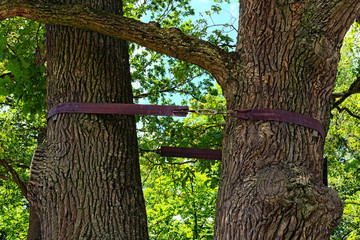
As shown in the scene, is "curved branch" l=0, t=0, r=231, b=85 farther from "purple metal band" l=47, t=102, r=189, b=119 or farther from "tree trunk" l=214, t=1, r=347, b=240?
"purple metal band" l=47, t=102, r=189, b=119

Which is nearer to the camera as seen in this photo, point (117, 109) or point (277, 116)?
point (277, 116)

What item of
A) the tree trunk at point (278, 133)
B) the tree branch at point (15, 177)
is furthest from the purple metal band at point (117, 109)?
the tree branch at point (15, 177)

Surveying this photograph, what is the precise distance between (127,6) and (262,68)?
886cm

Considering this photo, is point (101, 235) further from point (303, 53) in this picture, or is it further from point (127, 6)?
point (127, 6)

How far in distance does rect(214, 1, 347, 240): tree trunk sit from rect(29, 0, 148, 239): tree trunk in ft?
3.41

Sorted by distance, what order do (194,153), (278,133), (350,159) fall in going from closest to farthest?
(278,133) → (194,153) → (350,159)

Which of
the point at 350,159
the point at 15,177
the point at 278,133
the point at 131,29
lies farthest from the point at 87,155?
the point at 350,159

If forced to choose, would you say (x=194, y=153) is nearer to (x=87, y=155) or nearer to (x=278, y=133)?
(x=87, y=155)

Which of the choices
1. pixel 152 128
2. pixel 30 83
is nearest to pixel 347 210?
pixel 152 128

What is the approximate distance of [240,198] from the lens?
10.0 ft

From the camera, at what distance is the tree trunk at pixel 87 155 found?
12.1ft

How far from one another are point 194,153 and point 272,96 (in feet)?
4.21

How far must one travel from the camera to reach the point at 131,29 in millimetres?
3783

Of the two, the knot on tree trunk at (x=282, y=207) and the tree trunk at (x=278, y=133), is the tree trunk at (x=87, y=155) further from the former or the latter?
the knot on tree trunk at (x=282, y=207)
